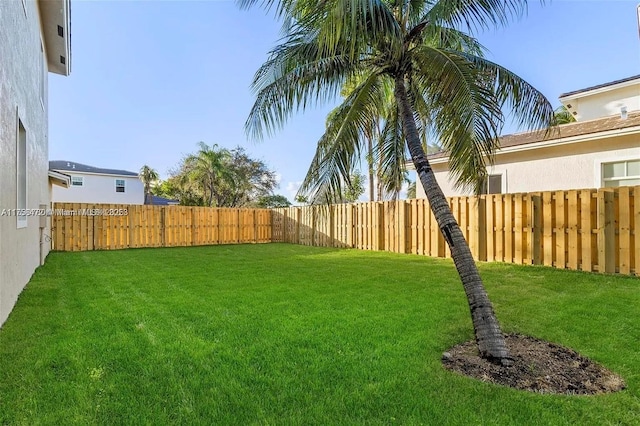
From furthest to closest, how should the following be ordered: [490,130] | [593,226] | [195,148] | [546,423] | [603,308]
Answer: [195,148], [593,226], [603,308], [490,130], [546,423]

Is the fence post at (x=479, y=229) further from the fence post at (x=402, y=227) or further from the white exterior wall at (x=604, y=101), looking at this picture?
the white exterior wall at (x=604, y=101)

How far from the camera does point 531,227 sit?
8.13m

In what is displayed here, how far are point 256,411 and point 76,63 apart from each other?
15.4 metres

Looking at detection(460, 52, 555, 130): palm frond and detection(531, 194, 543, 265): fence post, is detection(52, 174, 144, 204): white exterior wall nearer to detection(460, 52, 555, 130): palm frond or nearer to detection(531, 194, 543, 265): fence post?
detection(531, 194, 543, 265): fence post

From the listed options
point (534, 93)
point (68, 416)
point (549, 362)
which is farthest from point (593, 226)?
point (68, 416)

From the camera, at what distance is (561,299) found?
208 inches

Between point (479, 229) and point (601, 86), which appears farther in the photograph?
point (601, 86)

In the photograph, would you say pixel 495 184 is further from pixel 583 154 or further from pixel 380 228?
pixel 380 228

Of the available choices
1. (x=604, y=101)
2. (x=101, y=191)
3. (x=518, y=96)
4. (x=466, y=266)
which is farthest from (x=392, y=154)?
(x=101, y=191)

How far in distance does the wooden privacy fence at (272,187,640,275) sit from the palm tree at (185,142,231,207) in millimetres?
13553

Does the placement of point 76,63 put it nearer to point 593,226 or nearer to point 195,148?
point 195,148

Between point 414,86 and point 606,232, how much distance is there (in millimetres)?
5092

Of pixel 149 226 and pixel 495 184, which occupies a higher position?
pixel 495 184

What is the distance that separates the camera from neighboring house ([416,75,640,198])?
30.7ft
